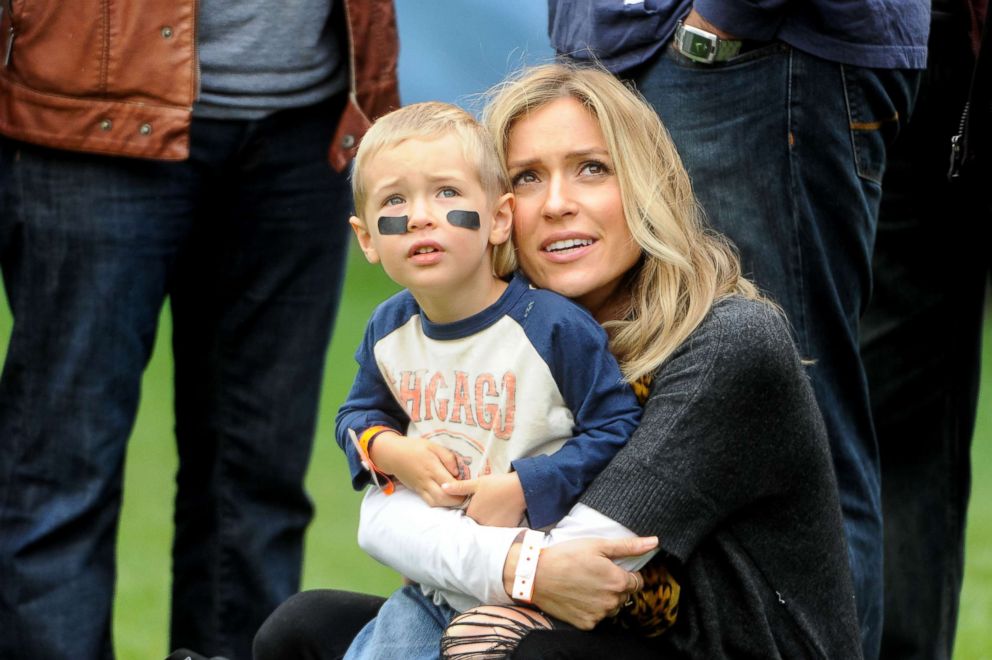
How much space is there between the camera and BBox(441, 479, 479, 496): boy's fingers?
2051 millimetres

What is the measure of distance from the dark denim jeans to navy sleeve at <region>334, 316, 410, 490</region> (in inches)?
46.6

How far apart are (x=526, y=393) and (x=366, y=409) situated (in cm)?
31

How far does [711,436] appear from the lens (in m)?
2.04

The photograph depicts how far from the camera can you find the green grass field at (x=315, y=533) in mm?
4160

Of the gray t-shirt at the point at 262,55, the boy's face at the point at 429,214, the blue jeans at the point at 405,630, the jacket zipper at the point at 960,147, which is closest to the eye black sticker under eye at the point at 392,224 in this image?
the boy's face at the point at 429,214

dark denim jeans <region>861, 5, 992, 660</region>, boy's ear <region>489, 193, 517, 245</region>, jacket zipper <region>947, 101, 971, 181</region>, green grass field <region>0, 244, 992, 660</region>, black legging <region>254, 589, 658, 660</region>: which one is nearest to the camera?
boy's ear <region>489, 193, 517, 245</region>

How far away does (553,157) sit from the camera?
2.24 meters

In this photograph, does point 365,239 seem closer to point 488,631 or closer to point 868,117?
point 488,631

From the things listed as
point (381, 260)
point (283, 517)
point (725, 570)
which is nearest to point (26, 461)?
point (283, 517)

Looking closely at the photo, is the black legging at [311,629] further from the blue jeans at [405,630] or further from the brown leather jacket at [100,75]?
the brown leather jacket at [100,75]

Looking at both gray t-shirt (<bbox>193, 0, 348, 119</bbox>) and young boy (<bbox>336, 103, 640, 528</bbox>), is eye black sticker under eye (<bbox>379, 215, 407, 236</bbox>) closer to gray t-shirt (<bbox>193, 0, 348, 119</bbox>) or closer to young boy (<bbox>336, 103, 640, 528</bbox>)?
young boy (<bbox>336, 103, 640, 528</bbox>)

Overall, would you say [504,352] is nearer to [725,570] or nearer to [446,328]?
[446,328]

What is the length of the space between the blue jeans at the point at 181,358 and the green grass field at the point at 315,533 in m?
0.87

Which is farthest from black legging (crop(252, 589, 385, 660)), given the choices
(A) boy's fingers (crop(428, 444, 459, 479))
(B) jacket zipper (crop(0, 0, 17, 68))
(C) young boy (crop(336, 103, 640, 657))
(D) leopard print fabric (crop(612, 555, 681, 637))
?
(B) jacket zipper (crop(0, 0, 17, 68))
